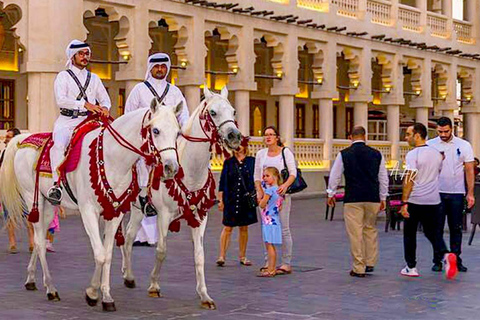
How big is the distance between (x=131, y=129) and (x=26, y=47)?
46.4ft

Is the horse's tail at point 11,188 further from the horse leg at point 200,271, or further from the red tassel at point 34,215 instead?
the horse leg at point 200,271

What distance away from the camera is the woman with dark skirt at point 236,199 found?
43.9ft

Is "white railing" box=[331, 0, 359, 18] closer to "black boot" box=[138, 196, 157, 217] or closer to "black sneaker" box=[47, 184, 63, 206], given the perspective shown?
"black boot" box=[138, 196, 157, 217]

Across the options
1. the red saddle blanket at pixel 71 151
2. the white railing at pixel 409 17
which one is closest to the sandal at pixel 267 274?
the red saddle blanket at pixel 71 151

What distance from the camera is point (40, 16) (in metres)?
23.1

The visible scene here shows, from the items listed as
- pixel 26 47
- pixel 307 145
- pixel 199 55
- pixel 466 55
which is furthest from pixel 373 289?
pixel 466 55

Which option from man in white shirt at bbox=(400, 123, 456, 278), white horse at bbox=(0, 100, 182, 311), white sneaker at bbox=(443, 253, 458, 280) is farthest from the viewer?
man in white shirt at bbox=(400, 123, 456, 278)

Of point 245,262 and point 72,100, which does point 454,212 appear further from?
point 72,100

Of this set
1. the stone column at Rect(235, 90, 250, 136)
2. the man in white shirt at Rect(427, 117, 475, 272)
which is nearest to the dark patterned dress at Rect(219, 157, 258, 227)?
the man in white shirt at Rect(427, 117, 475, 272)

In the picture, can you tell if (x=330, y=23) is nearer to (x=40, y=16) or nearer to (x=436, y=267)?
(x=40, y=16)

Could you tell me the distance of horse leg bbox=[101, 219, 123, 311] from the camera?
945 cm

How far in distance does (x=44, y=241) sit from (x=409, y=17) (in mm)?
29660

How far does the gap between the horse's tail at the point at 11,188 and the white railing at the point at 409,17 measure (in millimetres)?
27954

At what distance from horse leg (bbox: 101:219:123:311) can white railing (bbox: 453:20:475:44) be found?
33883 millimetres
